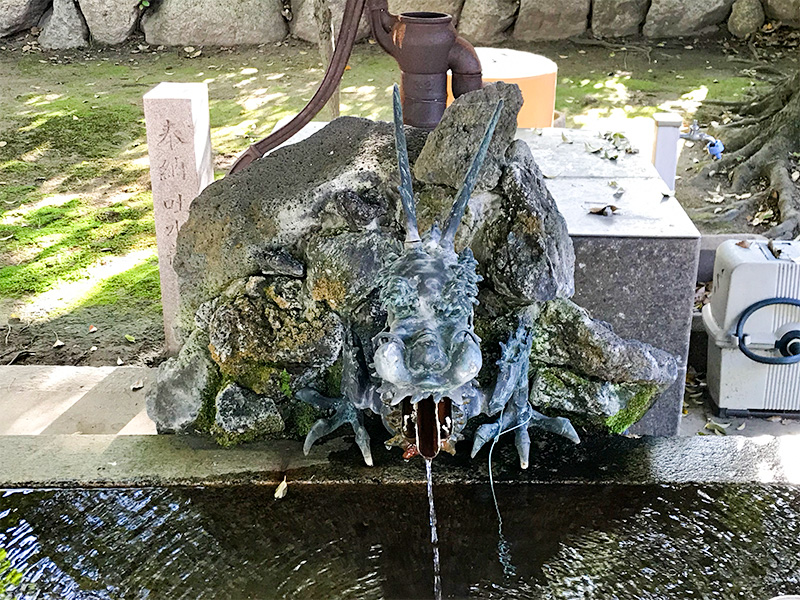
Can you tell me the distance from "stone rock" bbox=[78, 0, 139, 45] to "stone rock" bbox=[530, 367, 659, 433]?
1128 cm

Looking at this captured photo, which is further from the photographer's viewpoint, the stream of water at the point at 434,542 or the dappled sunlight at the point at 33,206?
the dappled sunlight at the point at 33,206

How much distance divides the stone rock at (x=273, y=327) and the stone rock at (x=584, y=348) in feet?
2.14

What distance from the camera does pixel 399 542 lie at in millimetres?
2523

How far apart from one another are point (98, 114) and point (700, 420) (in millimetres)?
8082

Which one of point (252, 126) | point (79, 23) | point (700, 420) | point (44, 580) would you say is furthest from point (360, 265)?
point (79, 23)

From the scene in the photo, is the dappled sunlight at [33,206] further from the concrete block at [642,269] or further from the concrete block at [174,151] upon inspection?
the concrete block at [642,269]

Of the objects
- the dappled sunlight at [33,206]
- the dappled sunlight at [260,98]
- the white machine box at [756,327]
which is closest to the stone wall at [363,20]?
the dappled sunlight at [260,98]

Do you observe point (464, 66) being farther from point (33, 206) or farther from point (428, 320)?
point (33, 206)

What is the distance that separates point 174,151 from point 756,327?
338 centimetres

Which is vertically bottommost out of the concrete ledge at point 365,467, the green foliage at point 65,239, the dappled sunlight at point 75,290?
the dappled sunlight at point 75,290

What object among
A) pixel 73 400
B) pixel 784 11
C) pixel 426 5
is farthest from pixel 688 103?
pixel 73 400

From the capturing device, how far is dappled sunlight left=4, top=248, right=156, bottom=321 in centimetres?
626

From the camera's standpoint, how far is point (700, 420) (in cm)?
489

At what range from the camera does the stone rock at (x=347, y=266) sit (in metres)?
2.65
